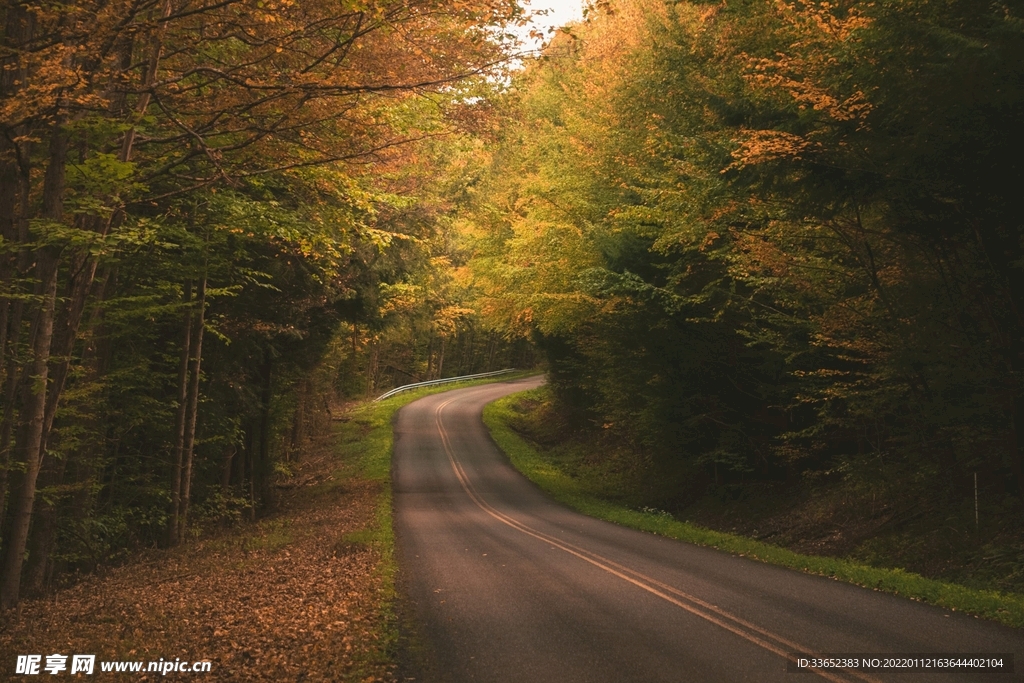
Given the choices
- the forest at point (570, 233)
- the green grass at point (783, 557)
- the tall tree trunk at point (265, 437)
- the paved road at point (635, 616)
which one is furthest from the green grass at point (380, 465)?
the green grass at point (783, 557)

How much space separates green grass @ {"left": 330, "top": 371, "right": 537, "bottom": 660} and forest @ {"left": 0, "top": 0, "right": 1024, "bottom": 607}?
14.4 ft

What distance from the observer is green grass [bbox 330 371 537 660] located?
950 cm

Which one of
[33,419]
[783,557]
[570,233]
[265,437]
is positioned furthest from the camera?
[570,233]

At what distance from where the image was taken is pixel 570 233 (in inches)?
1003

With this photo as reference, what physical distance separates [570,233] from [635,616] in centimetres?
1822

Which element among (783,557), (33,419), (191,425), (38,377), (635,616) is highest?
(38,377)

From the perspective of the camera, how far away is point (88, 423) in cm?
1388

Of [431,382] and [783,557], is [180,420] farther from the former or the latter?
[431,382]

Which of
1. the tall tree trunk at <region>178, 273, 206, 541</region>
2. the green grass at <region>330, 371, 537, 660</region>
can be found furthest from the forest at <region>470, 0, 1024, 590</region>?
the tall tree trunk at <region>178, 273, 206, 541</region>

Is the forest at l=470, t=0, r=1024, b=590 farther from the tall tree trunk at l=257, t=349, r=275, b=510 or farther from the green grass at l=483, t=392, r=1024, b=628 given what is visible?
the tall tree trunk at l=257, t=349, r=275, b=510

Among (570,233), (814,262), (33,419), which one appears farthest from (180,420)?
(570,233)

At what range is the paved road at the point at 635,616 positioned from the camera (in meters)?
6.79

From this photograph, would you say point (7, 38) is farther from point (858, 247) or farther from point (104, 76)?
point (858, 247)

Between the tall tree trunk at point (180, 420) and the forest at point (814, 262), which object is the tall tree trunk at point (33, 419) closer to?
the tall tree trunk at point (180, 420)
